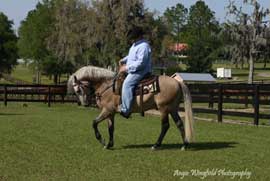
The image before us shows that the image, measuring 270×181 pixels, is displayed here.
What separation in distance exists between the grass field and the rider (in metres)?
0.98

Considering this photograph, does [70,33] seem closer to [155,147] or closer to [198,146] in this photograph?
[198,146]

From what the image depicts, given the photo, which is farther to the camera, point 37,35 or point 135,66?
point 37,35

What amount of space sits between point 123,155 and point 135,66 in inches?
64.9

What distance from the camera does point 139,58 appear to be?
10523 mm

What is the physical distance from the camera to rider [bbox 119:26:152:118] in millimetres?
10547

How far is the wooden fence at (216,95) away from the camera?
18183 millimetres

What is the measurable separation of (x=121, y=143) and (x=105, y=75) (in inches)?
61.1

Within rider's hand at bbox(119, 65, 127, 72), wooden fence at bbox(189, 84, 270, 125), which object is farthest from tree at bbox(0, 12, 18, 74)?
rider's hand at bbox(119, 65, 127, 72)

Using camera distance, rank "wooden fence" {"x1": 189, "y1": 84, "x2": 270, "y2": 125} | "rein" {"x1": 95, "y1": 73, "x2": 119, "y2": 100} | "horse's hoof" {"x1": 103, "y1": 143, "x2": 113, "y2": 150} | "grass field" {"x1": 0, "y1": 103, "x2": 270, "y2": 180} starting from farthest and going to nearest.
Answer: "wooden fence" {"x1": 189, "y1": 84, "x2": 270, "y2": 125}
"rein" {"x1": 95, "y1": 73, "x2": 119, "y2": 100}
"horse's hoof" {"x1": 103, "y1": 143, "x2": 113, "y2": 150}
"grass field" {"x1": 0, "y1": 103, "x2": 270, "y2": 180}

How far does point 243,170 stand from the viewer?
8.59 m

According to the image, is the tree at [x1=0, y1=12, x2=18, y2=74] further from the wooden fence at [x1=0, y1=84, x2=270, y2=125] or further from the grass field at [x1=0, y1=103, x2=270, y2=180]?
the grass field at [x1=0, y1=103, x2=270, y2=180]

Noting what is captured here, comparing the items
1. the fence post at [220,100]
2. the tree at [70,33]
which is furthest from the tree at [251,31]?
the fence post at [220,100]

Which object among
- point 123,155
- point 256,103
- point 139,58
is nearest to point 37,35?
point 256,103

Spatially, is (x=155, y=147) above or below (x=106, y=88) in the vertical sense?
below
